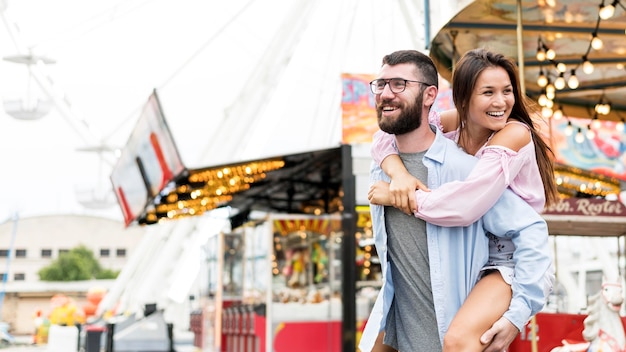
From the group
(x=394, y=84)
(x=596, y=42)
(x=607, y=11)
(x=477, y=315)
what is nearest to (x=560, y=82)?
(x=596, y=42)

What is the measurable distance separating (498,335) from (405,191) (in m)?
0.47

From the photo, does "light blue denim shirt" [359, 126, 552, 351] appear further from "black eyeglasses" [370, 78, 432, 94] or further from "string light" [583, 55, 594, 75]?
"string light" [583, 55, 594, 75]

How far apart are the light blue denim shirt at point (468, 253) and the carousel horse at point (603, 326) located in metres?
3.42

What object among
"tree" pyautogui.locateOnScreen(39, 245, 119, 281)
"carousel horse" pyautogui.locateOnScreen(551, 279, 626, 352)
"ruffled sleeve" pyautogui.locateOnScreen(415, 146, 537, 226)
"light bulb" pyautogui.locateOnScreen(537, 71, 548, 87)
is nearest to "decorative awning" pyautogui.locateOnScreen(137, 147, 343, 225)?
"light bulb" pyautogui.locateOnScreen(537, 71, 548, 87)

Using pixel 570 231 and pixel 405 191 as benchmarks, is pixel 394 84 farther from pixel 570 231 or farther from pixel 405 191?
pixel 570 231

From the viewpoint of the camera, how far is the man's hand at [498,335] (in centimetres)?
240

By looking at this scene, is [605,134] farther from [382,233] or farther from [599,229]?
[382,233]

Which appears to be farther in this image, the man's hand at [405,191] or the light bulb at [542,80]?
the light bulb at [542,80]

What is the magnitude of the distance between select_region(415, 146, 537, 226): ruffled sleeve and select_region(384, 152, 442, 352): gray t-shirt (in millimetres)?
109

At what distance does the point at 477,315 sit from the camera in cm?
244

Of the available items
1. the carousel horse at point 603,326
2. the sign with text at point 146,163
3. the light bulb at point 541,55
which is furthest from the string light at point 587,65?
the sign with text at point 146,163

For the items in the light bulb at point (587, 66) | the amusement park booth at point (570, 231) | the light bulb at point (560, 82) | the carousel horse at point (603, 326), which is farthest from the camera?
the light bulb at point (560, 82)

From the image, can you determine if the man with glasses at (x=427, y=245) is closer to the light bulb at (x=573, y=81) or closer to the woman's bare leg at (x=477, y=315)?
the woman's bare leg at (x=477, y=315)

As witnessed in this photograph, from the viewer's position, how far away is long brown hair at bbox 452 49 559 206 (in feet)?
8.76
